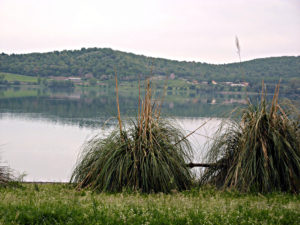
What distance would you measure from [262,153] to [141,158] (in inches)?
86.6

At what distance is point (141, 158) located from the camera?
6.77 meters

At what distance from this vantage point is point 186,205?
505 cm

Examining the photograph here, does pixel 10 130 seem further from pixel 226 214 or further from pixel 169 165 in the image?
pixel 226 214

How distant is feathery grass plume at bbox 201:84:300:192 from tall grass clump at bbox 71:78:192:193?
79 centimetres

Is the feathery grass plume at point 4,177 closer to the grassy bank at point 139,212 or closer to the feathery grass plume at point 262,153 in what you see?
the grassy bank at point 139,212

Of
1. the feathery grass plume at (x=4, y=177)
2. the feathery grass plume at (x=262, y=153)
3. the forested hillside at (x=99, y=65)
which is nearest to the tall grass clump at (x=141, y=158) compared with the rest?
the feathery grass plume at (x=262, y=153)

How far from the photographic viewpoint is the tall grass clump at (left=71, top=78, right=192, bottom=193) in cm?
667

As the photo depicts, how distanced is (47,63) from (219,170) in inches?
4221

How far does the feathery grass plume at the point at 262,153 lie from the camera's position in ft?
22.0

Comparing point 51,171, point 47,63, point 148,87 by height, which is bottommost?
point 51,171

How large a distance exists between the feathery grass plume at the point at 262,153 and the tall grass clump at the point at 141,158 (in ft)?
2.61

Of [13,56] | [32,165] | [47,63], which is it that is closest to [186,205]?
[32,165]

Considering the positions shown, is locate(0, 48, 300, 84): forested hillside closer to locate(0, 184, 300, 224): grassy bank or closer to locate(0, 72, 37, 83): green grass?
locate(0, 72, 37, 83): green grass

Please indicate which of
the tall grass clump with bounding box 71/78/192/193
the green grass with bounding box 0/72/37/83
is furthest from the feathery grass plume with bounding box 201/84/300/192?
the green grass with bounding box 0/72/37/83
